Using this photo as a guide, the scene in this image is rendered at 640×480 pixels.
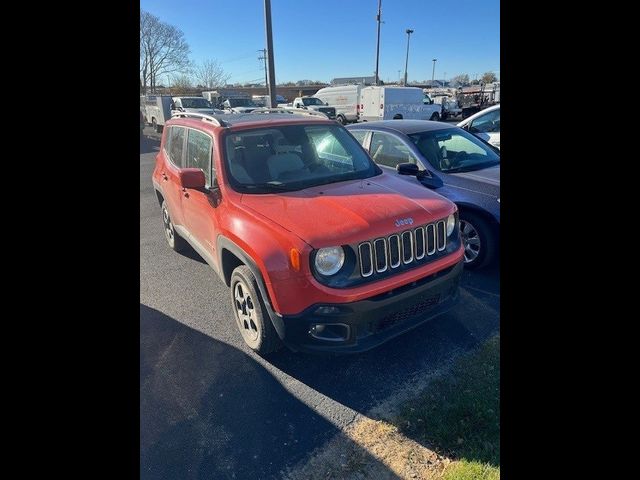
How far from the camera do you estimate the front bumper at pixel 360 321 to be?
96.3 inches

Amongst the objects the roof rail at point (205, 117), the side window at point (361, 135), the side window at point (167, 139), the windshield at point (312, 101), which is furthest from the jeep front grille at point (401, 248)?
the windshield at point (312, 101)

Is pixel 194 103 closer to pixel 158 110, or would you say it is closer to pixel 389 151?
pixel 158 110

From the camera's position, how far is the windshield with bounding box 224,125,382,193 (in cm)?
327

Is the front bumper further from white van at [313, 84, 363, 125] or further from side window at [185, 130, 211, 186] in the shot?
white van at [313, 84, 363, 125]

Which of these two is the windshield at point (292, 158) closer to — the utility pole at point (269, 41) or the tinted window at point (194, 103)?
the utility pole at point (269, 41)

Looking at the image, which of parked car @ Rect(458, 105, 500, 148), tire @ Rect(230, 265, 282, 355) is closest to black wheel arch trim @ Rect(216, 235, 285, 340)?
tire @ Rect(230, 265, 282, 355)

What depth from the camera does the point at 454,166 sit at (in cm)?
474

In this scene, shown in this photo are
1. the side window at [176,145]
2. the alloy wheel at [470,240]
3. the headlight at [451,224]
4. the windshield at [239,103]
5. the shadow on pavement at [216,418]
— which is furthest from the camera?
the windshield at [239,103]

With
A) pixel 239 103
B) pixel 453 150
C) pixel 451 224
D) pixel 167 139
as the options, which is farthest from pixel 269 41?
pixel 239 103

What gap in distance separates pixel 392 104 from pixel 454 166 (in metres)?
19.5

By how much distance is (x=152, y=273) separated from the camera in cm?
472
